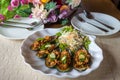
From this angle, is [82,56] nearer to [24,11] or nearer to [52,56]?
[52,56]

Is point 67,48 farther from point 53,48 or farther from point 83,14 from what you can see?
point 83,14

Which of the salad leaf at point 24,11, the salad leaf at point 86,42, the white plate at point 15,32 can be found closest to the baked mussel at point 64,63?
the salad leaf at point 86,42

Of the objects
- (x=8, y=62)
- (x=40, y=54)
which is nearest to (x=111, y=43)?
(x=40, y=54)

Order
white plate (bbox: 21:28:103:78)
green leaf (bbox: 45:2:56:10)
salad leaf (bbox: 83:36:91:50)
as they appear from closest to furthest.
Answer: white plate (bbox: 21:28:103:78) → salad leaf (bbox: 83:36:91:50) → green leaf (bbox: 45:2:56:10)

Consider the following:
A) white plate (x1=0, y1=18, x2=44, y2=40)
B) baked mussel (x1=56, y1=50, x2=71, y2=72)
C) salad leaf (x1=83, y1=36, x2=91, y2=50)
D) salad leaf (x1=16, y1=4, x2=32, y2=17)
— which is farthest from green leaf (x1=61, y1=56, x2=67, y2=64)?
salad leaf (x1=16, y1=4, x2=32, y2=17)

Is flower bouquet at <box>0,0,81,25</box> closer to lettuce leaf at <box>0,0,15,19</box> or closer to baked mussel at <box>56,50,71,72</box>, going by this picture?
lettuce leaf at <box>0,0,15,19</box>

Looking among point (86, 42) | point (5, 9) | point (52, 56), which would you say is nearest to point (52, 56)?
point (52, 56)
